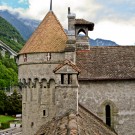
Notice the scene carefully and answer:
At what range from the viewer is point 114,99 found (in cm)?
2992

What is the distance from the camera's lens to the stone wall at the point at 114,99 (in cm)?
2975

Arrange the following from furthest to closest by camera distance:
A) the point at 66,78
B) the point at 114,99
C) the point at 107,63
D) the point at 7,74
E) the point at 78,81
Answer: the point at 7,74 → the point at 107,63 → the point at 114,99 → the point at 78,81 → the point at 66,78

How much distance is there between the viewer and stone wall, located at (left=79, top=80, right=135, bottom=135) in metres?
29.8

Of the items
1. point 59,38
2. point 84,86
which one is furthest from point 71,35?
point 84,86

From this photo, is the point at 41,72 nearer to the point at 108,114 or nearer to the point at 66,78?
the point at 66,78

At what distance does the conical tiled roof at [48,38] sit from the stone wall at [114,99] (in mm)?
3576

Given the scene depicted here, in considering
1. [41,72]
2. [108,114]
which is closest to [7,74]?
[108,114]

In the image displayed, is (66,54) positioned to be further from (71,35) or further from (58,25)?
(58,25)

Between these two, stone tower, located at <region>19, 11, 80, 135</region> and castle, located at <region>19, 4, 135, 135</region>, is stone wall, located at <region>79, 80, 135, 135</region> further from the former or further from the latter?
stone tower, located at <region>19, 11, 80, 135</region>

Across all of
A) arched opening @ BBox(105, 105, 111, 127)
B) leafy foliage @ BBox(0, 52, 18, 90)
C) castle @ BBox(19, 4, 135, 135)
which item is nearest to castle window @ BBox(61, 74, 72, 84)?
castle @ BBox(19, 4, 135, 135)

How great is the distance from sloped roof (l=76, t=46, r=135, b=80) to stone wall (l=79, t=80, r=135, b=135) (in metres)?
0.53

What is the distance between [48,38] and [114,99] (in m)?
6.74

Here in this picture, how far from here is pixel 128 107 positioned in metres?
29.8

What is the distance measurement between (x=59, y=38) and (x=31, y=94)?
4693mm
